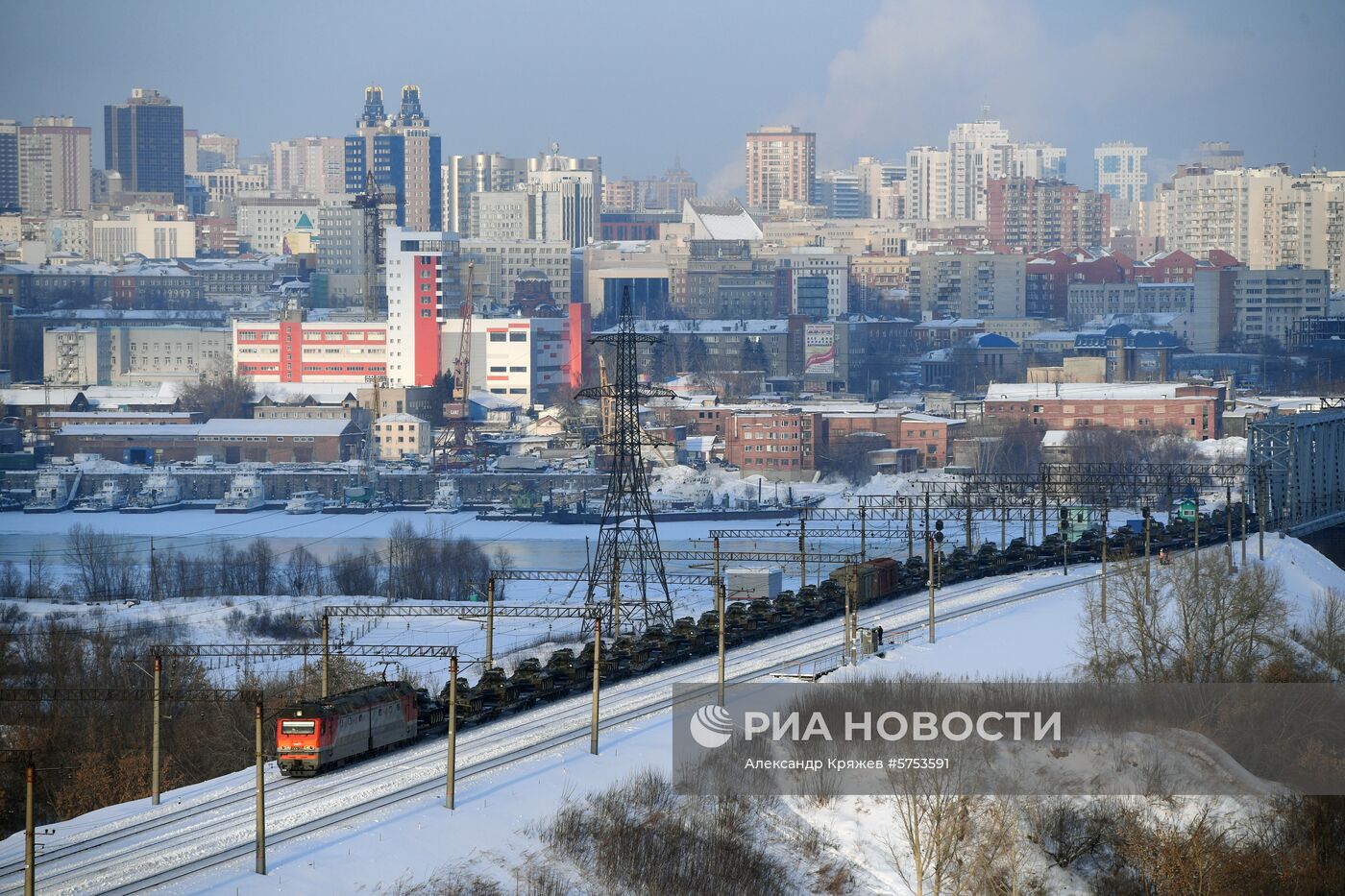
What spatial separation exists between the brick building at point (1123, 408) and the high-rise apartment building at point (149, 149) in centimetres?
7906

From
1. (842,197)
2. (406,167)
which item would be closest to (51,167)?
(406,167)

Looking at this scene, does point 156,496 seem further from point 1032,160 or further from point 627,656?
point 1032,160

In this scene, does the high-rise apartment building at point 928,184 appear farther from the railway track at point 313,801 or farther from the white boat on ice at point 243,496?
the railway track at point 313,801

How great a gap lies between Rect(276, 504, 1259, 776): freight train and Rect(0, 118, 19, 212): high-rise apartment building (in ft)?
314

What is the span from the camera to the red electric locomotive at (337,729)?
12.8 m

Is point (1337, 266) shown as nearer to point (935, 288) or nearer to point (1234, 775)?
point (935, 288)

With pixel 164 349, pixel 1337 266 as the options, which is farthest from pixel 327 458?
→ pixel 1337 266

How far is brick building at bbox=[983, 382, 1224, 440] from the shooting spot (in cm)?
4869

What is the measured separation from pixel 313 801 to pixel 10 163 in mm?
108841

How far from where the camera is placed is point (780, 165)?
134m

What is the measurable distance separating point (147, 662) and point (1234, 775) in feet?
35.9

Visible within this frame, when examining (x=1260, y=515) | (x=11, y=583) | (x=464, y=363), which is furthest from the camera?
(x=464, y=363)

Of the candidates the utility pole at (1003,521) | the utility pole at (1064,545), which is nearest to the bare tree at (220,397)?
the utility pole at (1003,521)

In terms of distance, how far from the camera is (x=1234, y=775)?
44.9ft
